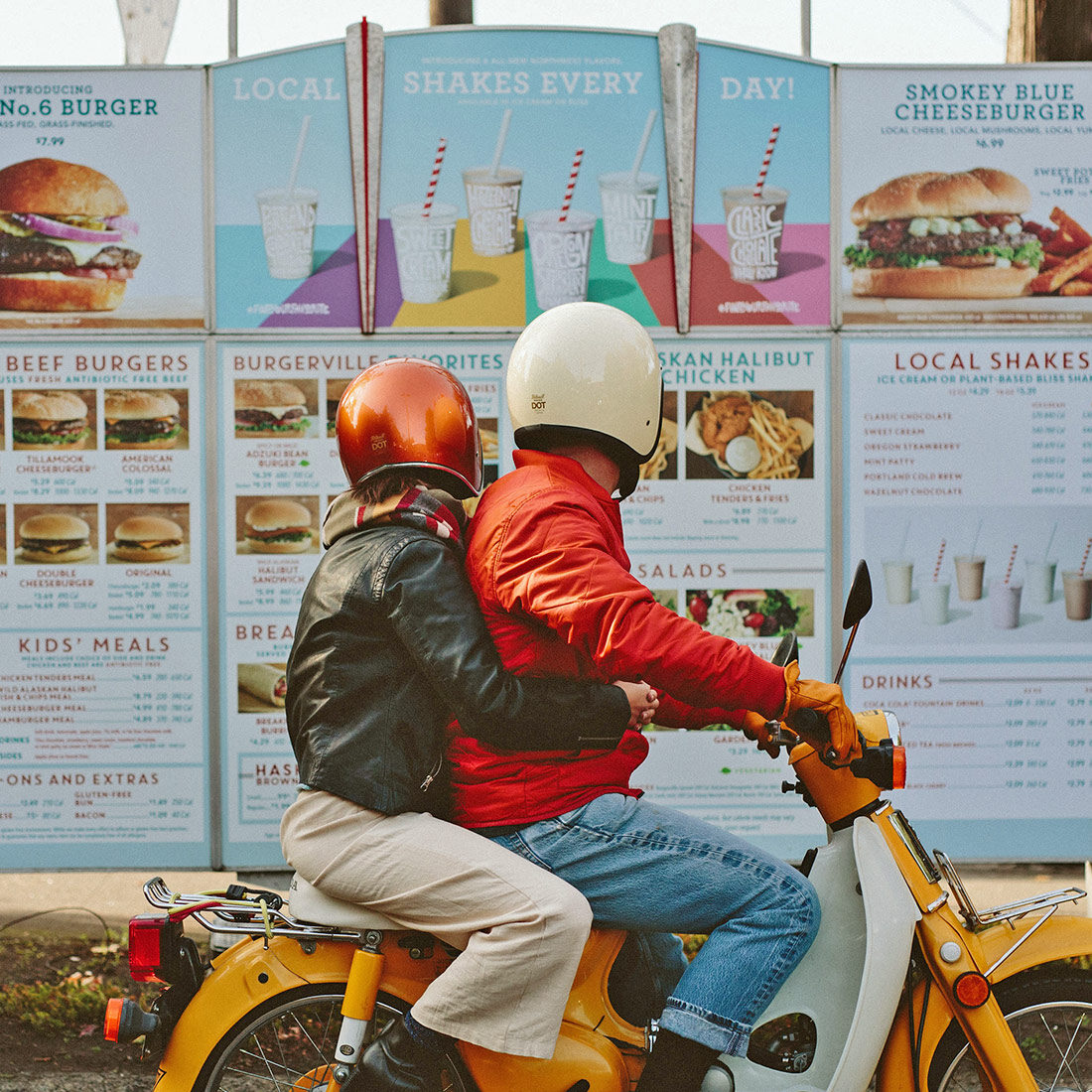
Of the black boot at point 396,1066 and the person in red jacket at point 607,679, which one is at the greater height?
the person in red jacket at point 607,679

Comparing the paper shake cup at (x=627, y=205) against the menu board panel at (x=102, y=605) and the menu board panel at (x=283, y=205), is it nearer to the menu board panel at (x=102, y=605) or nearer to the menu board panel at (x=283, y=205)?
the menu board panel at (x=283, y=205)

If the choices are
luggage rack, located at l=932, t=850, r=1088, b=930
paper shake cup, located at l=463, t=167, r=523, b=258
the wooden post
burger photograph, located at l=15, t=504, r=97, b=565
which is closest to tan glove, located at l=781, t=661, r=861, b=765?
luggage rack, located at l=932, t=850, r=1088, b=930

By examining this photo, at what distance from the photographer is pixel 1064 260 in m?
4.34

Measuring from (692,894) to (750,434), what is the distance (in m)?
2.35

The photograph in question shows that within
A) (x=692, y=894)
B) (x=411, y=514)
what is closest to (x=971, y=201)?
(x=411, y=514)

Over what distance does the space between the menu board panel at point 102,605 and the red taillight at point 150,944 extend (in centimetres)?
199

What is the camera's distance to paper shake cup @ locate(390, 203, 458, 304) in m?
4.24

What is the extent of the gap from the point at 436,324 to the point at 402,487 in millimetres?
1961

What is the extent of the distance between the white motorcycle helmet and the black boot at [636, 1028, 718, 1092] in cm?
121

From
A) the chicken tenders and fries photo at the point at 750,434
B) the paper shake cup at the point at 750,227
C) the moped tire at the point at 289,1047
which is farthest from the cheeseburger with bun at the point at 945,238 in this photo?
the moped tire at the point at 289,1047

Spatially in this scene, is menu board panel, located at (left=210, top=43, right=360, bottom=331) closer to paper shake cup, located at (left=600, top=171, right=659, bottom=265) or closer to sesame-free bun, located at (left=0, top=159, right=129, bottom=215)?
sesame-free bun, located at (left=0, top=159, right=129, bottom=215)

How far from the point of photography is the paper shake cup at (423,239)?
4.24 metres

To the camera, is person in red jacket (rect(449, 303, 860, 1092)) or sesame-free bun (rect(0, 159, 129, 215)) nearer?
person in red jacket (rect(449, 303, 860, 1092))

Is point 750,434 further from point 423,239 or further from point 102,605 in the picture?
point 102,605
